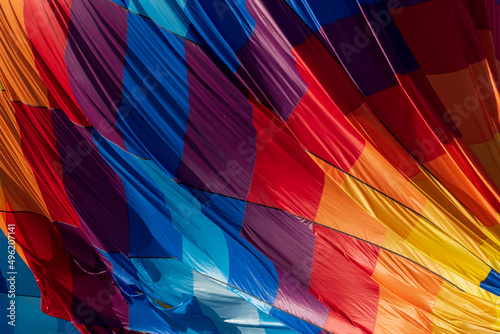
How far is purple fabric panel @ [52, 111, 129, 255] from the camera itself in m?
2.97

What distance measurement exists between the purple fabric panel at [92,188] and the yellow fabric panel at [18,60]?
0.19 meters

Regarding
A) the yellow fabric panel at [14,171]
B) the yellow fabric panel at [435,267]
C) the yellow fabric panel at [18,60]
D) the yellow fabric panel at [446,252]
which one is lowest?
the yellow fabric panel at [14,171]

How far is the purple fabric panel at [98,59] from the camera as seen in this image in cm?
265

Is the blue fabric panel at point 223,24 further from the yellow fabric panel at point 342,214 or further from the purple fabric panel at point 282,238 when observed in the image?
the purple fabric panel at point 282,238

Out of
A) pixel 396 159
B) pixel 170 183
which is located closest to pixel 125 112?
pixel 170 183

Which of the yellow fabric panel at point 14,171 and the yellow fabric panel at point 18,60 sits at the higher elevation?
the yellow fabric panel at point 18,60

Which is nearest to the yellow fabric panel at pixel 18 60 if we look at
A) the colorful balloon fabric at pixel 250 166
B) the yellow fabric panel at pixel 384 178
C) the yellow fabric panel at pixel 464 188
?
the colorful balloon fabric at pixel 250 166

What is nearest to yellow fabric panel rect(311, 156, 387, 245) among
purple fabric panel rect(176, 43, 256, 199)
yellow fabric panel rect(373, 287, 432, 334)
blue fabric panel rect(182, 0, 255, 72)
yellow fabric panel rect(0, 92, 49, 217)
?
yellow fabric panel rect(373, 287, 432, 334)

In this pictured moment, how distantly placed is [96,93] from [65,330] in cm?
161

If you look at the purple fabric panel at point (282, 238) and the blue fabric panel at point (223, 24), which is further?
the purple fabric panel at point (282, 238)

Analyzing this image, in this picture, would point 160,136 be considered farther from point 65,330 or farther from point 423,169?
point 65,330

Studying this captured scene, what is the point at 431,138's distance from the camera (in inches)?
75.9

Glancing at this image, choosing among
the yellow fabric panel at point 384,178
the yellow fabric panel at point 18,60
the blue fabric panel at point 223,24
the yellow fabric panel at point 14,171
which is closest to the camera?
the yellow fabric panel at point 384,178

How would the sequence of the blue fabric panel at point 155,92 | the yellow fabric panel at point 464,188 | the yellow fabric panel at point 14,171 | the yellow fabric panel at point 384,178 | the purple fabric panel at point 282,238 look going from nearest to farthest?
the yellow fabric panel at point 464,188 → the yellow fabric panel at point 384,178 → the purple fabric panel at point 282,238 → the blue fabric panel at point 155,92 → the yellow fabric panel at point 14,171
